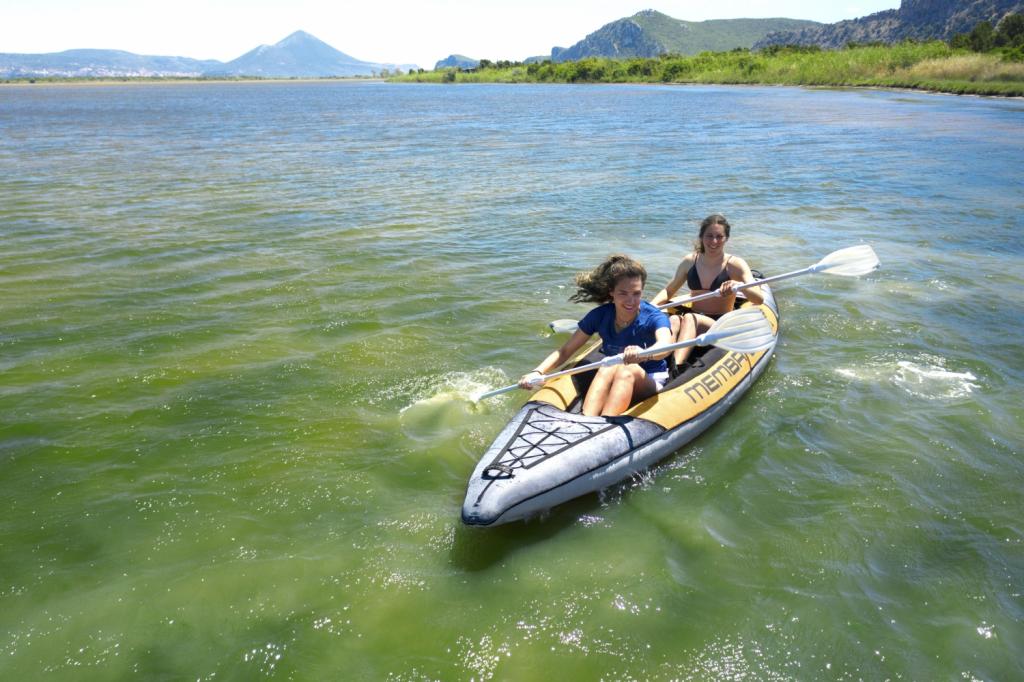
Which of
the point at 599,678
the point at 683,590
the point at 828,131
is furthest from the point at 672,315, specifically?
the point at 828,131

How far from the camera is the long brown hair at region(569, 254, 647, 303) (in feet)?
15.7

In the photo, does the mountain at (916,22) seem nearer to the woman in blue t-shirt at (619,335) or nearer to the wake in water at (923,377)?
the wake in water at (923,377)

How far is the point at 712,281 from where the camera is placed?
6.66 metres

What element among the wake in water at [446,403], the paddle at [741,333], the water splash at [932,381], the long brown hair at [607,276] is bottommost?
the water splash at [932,381]

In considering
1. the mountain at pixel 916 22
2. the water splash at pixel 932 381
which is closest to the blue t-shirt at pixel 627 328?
the water splash at pixel 932 381

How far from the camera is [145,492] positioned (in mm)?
4676

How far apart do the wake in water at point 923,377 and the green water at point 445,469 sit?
0.10ft

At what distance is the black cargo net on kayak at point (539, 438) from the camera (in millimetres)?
4207

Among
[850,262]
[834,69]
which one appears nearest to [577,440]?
[850,262]

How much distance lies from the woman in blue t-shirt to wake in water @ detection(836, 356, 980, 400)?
2.33 meters

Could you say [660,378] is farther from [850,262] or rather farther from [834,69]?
[834,69]

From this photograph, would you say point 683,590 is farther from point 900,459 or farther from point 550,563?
point 900,459

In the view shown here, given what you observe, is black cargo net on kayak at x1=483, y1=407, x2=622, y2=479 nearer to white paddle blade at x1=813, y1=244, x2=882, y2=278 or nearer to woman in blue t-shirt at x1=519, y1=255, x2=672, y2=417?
woman in blue t-shirt at x1=519, y1=255, x2=672, y2=417

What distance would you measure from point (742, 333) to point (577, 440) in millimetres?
1834
